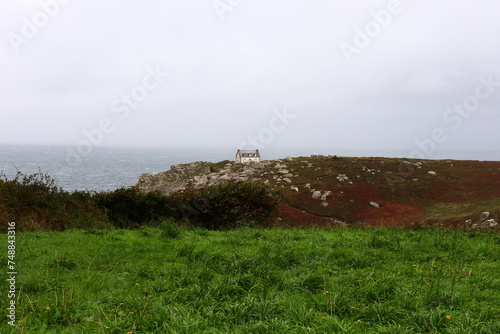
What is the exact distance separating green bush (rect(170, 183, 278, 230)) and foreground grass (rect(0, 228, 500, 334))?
895 cm

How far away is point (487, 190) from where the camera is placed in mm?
34156

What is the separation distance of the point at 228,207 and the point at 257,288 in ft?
41.7

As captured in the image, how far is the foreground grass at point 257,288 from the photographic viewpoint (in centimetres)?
454

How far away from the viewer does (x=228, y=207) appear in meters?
18.6

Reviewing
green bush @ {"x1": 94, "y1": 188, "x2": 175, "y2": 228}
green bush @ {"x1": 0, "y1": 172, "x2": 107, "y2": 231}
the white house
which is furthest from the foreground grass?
the white house

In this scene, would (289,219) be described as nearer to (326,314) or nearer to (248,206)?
(248,206)

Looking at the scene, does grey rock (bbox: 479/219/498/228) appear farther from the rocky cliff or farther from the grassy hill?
the grassy hill

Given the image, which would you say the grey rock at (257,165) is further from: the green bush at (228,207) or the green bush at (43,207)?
the green bush at (43,207)

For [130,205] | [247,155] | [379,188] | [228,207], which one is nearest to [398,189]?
[379,188]

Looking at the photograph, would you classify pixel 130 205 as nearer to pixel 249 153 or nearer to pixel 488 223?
pixel 488 223

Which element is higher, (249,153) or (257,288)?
(249,153)

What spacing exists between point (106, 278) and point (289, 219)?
22833mm

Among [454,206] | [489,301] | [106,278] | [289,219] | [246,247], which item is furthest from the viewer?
[454,206]

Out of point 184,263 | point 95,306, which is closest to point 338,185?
point 184,263
